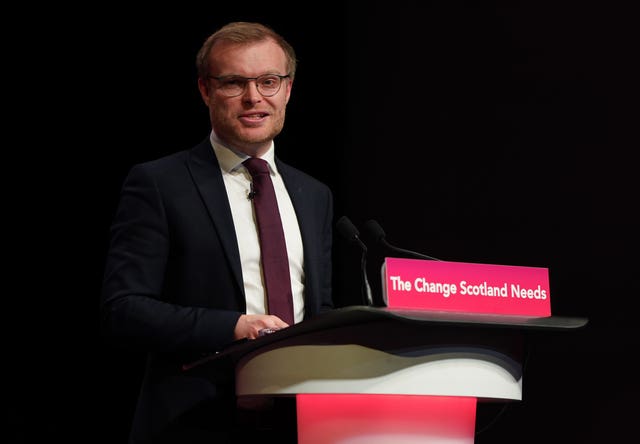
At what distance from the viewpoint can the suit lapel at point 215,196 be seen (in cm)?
213

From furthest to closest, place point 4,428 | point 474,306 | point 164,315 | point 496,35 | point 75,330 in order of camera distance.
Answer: point 496,35, point 75,330, point 4,428, point 164,315, point 474,306

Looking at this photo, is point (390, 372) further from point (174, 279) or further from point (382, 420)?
point (174, 279)


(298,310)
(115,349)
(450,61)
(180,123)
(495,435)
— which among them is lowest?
(495,435)

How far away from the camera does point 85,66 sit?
3.62 m

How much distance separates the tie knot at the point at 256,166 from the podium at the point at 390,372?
708 mm

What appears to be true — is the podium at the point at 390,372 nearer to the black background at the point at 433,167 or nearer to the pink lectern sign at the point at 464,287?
the pink lectern sign at the point at 464,287

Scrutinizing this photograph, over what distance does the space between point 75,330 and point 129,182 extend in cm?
141

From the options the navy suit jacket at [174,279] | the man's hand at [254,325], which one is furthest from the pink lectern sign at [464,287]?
the navy suit jacket at [174,279]

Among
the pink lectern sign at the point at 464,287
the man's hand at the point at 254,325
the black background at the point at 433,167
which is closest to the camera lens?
the pink lectern sign at the point at 464,287

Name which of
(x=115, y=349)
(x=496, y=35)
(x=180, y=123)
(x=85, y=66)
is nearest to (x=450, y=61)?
(x=496, y=35)

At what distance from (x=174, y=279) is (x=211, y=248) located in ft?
0.40

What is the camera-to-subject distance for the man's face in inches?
92.7

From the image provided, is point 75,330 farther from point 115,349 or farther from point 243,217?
point 243,217

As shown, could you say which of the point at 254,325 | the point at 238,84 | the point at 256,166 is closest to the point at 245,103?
the point at 238,84
